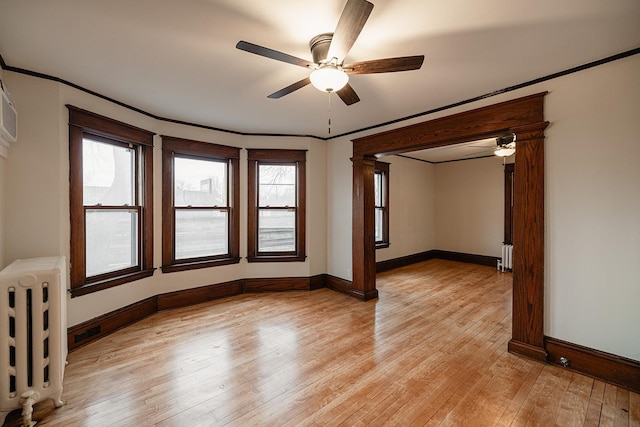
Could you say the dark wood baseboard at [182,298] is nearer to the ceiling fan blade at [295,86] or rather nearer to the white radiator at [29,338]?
the white radiator at [29,338]

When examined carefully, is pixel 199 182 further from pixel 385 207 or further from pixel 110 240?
pixel 385 207

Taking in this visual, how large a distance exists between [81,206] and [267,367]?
8.07 ft

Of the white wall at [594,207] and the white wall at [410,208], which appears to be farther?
the white wall at [410,208]

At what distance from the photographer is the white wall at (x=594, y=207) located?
220 centimetres

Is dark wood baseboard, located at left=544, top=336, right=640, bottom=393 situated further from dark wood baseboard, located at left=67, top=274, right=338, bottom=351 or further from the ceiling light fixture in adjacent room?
the ceiling light fixture in adjacent room

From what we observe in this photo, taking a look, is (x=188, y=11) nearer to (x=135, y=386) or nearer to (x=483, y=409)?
(x=135, y=386)

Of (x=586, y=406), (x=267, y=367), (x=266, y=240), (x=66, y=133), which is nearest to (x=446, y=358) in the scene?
(x=586, y=406)

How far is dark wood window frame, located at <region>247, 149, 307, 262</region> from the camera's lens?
15.0 ft

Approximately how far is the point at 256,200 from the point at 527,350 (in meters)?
→ 3.87

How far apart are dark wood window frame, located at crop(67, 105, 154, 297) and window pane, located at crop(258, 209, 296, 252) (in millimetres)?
1615

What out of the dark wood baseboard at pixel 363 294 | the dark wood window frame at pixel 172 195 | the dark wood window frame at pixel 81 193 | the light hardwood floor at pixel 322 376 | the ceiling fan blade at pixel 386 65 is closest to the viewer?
the ceiling fan blade at pixel 386 65

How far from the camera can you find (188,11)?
1718mm

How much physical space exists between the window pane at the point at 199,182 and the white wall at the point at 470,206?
564 centimetres

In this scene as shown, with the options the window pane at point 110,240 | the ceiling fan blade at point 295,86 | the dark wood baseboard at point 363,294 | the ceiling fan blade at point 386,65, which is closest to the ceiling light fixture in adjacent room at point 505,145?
the dark wood baseboard at point 363,294
